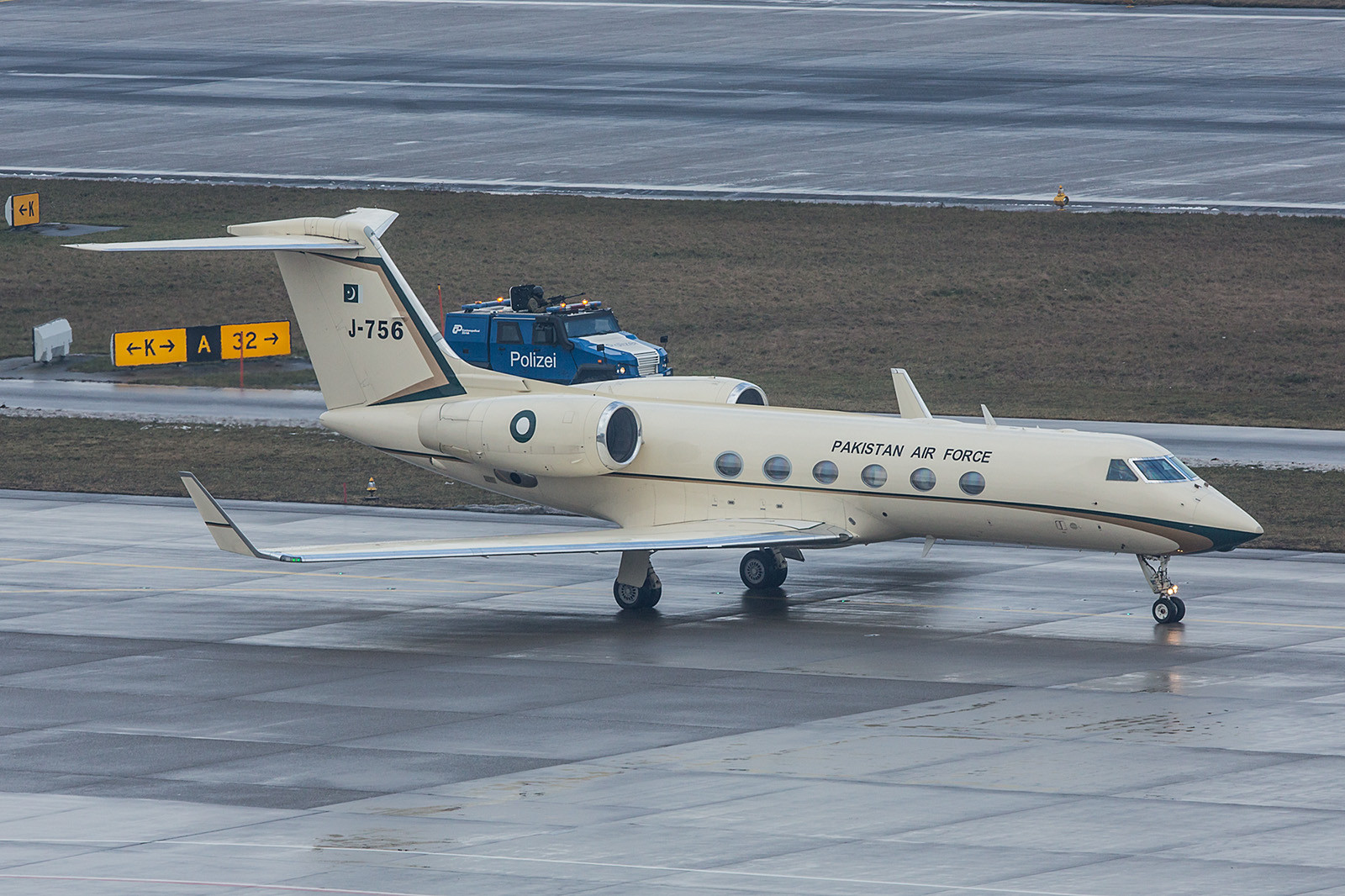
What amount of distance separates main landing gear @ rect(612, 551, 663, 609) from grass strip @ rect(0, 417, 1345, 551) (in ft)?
31.8

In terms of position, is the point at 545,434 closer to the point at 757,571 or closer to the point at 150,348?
the point at 757,571

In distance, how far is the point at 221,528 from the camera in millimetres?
29484

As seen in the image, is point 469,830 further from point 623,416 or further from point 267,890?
point 623,416

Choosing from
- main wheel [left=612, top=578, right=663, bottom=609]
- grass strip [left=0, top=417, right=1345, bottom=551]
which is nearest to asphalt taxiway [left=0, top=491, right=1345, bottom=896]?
main wheel [left=612, top=578, right=663, bottom=609]

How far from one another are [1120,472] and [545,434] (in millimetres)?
9005

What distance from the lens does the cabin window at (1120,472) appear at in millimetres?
30734

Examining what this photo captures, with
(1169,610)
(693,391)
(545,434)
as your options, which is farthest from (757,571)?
(1169,610)

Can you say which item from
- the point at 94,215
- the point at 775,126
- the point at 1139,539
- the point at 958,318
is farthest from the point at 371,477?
the point at 775,126

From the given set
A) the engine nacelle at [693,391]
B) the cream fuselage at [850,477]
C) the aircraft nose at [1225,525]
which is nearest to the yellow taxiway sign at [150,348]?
the cream fuselage at [850,477]

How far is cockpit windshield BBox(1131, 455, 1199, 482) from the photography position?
30.8 meters

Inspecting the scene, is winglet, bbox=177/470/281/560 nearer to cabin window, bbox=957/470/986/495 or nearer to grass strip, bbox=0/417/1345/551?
cabin window, bbox=957/470/986/495

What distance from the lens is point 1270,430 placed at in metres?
47.0

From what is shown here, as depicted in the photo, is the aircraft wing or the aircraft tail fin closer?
the aircraft wing

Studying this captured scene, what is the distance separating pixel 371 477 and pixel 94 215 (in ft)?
111
